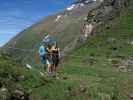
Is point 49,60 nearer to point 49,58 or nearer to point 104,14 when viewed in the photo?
point 49,58

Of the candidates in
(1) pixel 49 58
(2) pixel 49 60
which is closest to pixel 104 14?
(1) pixel 49 58

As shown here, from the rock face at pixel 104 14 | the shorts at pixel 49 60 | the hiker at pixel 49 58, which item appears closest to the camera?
the hiker at pixel 49 58

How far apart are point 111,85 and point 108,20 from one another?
44.5m

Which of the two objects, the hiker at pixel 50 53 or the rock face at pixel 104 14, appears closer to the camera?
the hiker at pixel 50 53

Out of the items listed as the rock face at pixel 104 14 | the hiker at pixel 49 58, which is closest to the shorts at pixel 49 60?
the hiker at pixel 49 58

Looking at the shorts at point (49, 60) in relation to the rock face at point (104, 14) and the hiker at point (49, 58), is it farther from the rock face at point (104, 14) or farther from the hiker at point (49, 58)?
the rock face at point (104, 14)

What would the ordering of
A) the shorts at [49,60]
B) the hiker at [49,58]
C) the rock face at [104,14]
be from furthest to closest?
the rock face at [104,14], the shorts at [49,60], the hiker at [49,58]

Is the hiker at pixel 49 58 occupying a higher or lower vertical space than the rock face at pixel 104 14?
lower

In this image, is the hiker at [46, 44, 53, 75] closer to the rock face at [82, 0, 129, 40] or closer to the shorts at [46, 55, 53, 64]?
the shorts at [46, 55, 53, 64]

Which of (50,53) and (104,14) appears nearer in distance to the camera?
(50,53)

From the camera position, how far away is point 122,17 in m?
66.4

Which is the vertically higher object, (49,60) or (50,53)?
(50,53)

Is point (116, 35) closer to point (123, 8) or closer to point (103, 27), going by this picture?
point (103, 27)

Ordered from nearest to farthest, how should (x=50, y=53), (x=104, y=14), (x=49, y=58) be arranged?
1. (x=50, y=53)
2. (x=49, y=58)
3. (x=104, y=14)
